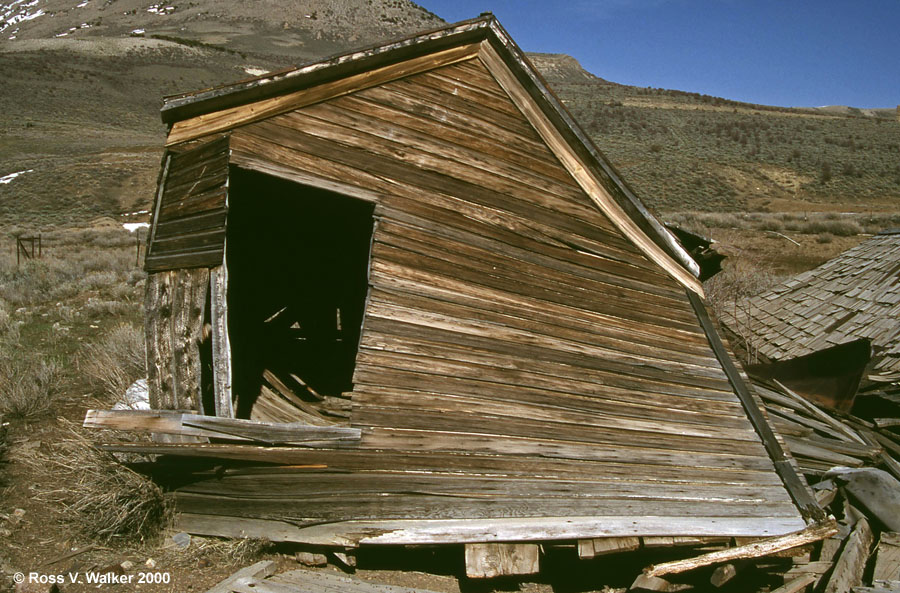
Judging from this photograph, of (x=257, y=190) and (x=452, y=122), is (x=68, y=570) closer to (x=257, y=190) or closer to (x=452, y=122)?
(x=257, y=190)

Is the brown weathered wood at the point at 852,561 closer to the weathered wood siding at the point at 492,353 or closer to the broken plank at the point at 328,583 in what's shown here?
the weathered wood siding at the point at 492,353

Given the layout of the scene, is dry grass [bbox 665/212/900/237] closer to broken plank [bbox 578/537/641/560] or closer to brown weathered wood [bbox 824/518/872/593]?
brown weathered wood [bbox 824/518/872/593]

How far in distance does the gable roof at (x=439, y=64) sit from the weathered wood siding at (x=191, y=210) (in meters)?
0.19

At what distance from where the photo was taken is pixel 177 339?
4.45 metres

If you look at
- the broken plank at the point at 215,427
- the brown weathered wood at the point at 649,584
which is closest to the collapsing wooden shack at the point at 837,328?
the brown weathered wood at the point at 649,584

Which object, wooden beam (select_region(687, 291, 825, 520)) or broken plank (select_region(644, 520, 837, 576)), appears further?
wooden beam (select_region(687, 291, 825, 520))

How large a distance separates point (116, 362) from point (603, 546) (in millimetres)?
6386

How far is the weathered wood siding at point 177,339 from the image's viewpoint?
174 inches

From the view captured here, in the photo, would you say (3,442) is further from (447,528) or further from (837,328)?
(837,328)

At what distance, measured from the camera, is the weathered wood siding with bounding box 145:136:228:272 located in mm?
4379

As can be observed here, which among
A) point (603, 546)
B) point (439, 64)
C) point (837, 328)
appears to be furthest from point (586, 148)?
point (837, 328)

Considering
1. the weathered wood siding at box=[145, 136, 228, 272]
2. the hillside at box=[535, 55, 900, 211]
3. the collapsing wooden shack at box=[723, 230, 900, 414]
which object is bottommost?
the collapsing wooden shack at box=[723, 230, 900, 414]

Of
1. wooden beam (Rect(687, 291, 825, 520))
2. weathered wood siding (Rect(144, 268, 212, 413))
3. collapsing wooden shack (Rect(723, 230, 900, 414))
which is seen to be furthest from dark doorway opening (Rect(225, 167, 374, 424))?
collapsing wooden shack (Rect(723, 230, 900, 414))

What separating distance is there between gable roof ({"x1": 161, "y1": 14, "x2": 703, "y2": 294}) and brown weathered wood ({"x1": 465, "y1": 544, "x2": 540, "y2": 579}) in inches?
105
